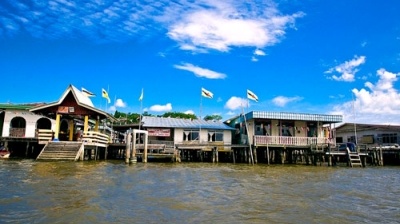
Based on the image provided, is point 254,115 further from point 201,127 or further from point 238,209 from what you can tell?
point 238,209

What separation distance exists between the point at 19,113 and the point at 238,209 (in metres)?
26.1

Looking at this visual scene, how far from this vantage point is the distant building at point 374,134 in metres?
34.8

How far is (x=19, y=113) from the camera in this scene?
2794 centimetres

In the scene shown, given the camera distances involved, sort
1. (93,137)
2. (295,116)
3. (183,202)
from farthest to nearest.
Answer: (295,116) < (93,137) < (183,202)

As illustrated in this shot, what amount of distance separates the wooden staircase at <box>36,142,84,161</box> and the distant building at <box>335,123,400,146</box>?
26051mm

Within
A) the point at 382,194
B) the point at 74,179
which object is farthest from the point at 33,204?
the point at 382,194

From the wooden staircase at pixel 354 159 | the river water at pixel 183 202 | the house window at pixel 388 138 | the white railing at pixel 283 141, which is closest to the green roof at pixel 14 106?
the river water at pixel 183 202

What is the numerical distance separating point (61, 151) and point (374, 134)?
3220 cm

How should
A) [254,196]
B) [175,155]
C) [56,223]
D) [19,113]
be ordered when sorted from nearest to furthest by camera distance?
[56,223] → [254,196] → [175,155] → [19,113]

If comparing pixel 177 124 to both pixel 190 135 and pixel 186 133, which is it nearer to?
pixel 186 133

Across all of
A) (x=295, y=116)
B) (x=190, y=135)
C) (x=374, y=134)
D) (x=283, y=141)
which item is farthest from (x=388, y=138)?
(x=190, y=135)

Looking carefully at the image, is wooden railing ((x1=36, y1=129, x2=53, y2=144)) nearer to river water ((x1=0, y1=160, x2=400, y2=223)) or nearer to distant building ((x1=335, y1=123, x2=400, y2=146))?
river water ((x1=0, y1=160, x2=400, y2=223))

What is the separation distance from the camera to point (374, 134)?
36.6m

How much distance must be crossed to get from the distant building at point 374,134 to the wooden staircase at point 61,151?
2605 centimetres
